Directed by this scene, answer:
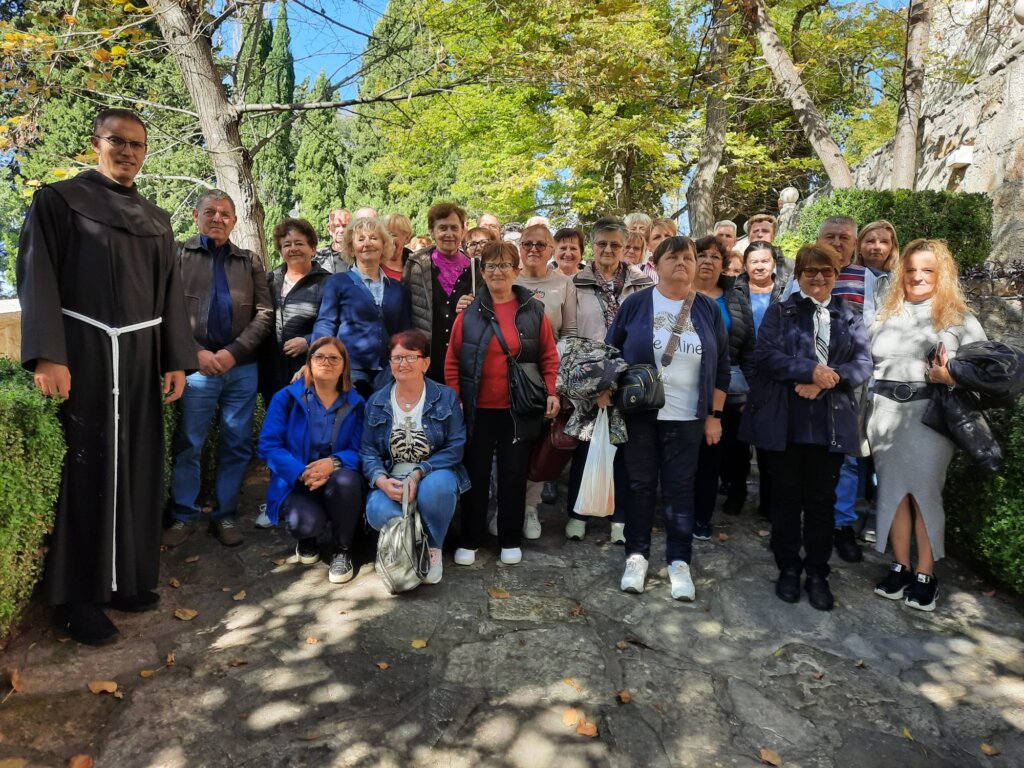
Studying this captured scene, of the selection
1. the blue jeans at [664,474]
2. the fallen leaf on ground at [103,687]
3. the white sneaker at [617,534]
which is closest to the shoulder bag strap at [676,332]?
the blue jeans at [664,474]

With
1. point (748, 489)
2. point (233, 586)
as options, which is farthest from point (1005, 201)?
point (233, 586)

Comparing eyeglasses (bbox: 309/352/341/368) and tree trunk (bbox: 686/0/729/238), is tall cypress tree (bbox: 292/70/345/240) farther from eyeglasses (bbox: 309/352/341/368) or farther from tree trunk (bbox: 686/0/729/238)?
eyeglasses (bbox: 309/352/341/368)

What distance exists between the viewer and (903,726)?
8.88 ft

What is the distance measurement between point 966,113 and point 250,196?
1190 centimetres

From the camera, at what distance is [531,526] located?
4.57m

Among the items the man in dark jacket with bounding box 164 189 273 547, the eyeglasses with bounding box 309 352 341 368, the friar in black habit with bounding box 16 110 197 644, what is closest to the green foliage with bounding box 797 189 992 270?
the eyeglasses with bounding box 309 352 341 368

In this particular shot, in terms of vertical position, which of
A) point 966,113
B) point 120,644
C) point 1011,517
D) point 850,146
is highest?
point 850,146

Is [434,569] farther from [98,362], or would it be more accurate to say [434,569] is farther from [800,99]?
[800,99]

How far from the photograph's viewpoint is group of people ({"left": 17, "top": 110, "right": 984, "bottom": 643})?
3148 millimetres

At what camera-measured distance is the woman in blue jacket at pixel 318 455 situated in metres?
3.88

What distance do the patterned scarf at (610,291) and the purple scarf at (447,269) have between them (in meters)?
0.99

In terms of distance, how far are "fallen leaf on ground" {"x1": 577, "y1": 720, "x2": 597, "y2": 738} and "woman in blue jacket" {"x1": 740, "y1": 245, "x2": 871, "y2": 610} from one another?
5.35 feet

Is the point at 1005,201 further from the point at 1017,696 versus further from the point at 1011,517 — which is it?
the point at 1017,696

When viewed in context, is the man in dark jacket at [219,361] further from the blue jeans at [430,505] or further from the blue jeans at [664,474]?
the blue jeans at [664,474]
